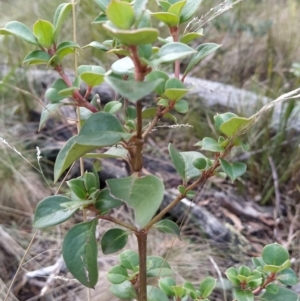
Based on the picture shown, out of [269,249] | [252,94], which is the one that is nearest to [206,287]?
[269,249]

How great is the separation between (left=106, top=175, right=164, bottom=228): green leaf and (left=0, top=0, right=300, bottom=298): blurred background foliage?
1.24 metres

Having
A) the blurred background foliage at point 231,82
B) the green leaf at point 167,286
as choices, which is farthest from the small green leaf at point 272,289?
the blurred background foliage at point 231,82

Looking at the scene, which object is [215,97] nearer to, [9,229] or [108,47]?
[9,229]

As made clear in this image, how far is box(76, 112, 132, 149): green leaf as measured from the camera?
46cm

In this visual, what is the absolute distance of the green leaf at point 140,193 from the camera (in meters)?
0.44

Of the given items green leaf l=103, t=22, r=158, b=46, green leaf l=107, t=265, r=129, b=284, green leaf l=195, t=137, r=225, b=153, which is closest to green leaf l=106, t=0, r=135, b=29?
green leaf l=103, t=22, r=158, b=46

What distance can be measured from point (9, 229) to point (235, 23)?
194 centimetres

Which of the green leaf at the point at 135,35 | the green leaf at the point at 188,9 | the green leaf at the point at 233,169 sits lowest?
the green leaf at the point at 233,169

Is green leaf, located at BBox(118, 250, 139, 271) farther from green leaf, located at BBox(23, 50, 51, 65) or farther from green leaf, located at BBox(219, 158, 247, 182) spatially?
green leaf, located at BBox(23, 50, 51, 65)

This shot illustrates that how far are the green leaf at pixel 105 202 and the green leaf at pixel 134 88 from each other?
18 cm

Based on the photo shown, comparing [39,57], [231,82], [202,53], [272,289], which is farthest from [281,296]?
[231,82]

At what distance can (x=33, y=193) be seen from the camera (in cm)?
174

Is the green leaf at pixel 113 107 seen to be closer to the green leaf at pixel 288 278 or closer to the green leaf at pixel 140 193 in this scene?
the green leaf at pixel 140 193

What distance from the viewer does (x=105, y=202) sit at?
0.55 meters
